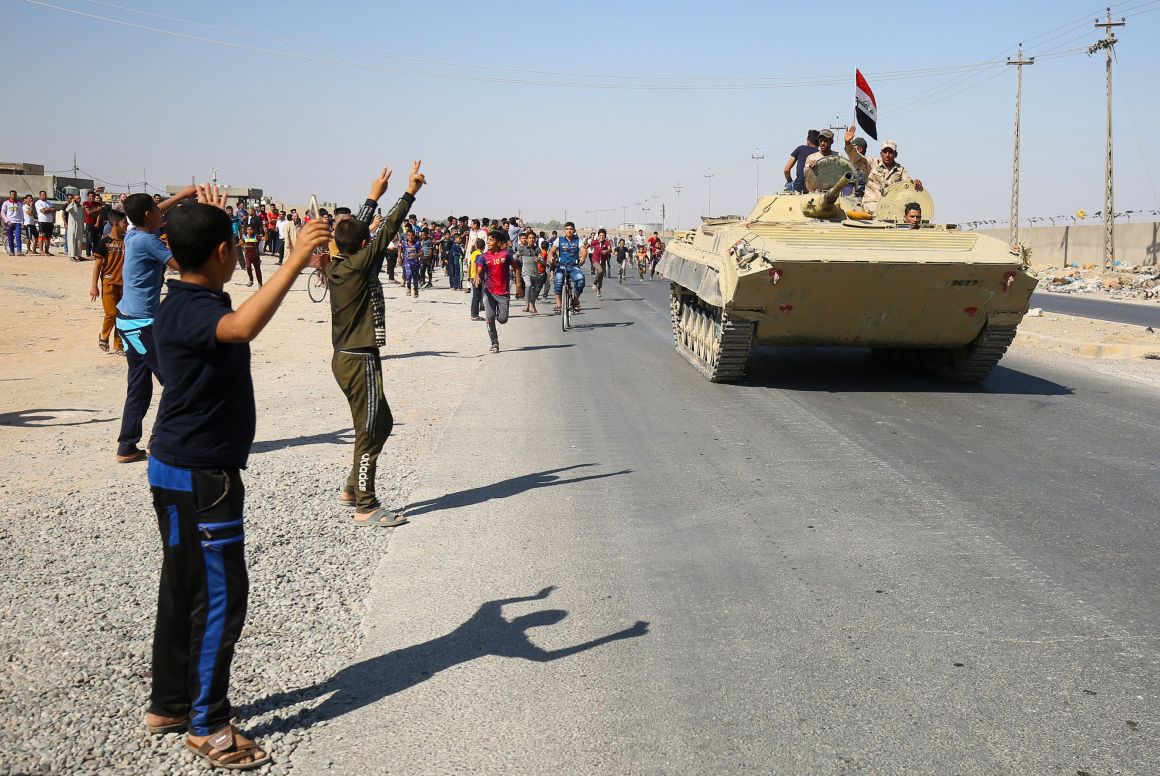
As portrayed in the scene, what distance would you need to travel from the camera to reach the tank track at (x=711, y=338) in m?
10.9

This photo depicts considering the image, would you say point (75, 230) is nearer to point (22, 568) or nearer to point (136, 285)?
point (136, 285)

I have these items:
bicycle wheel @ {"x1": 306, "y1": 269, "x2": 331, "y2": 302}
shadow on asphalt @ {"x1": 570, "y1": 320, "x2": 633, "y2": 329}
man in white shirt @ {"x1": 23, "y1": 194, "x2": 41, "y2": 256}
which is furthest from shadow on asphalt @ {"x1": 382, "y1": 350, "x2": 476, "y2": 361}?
man in white shirt @ {"x1": 23, "y1": 194, "x2": 41, "y2": 256}

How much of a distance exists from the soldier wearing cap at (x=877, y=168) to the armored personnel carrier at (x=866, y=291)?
175cm

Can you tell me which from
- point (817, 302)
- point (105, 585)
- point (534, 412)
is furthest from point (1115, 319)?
point (105, 585)

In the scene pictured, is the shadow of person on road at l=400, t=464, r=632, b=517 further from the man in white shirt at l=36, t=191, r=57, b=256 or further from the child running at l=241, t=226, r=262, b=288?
the man in white shirt at l=36, t=191, r=57, b=256

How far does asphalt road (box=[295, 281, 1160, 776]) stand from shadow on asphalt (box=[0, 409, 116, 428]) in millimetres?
3056

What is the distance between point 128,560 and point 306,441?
10.1ft

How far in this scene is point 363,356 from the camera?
6.16 m

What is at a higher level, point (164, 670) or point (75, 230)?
point (75, 230)

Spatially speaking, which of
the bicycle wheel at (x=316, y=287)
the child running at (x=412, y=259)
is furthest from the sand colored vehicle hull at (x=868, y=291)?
the child running at (x=412, y=259)

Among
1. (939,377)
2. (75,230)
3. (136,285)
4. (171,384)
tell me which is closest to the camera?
(171,384)

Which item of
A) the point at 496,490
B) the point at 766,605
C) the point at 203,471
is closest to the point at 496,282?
the point at 496,490

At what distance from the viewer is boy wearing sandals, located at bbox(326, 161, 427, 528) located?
607 centimetres

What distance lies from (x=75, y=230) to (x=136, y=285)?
23266 mm
